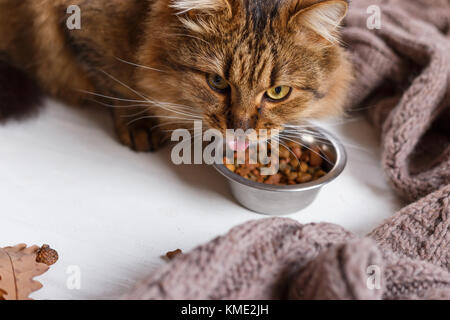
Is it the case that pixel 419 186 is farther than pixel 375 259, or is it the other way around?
pixel 419 186

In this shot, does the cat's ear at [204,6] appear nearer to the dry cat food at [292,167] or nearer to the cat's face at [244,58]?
the cat's face at [244,58]

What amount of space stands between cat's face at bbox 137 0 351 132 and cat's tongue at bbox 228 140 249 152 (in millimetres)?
73

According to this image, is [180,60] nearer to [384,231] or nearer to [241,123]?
[241,123]

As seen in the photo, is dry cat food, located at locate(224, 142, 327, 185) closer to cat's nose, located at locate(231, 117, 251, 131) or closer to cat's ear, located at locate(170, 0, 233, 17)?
cat's nose, located at locate(231, 117, 251, 131)

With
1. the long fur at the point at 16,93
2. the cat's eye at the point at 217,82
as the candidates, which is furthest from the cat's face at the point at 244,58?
the long fur at the point at 16,93

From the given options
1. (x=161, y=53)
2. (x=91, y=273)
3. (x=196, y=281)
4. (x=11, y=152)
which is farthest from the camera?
(x=11, y=152)

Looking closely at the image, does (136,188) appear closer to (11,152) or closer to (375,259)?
(11,152)

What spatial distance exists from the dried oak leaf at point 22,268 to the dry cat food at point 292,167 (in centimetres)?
50

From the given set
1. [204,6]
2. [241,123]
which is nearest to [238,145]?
[241,123]

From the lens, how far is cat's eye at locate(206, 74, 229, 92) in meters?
1.09

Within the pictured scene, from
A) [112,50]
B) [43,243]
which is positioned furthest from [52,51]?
[43,243]

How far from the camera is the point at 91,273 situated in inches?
39.5

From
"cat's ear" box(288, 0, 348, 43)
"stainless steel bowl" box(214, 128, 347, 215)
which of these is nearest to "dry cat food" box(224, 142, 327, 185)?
"stainless steel bowl" box(214, 128, 347, 215)

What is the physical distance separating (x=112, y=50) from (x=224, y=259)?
0.74 metres
